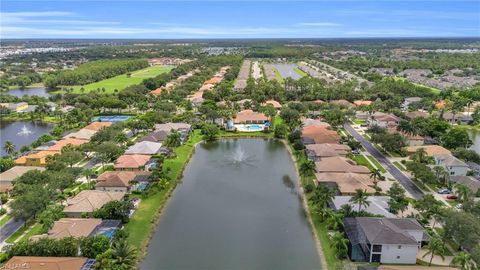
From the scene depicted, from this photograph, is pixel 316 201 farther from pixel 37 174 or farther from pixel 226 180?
pixel 37 174

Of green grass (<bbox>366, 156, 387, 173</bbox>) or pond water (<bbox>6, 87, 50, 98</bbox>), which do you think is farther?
pond water (<bbox>6, 87, 50, 98</bbox>)

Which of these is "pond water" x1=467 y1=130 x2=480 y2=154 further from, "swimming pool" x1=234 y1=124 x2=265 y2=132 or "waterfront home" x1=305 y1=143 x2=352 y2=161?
"swimming pool" x1=234 y1=124 x2=265 y2=132

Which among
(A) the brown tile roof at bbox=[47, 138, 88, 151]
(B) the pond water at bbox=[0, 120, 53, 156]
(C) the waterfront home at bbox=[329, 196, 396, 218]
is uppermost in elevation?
(C) the waterfront home at bbox=[329, 196, 396, 218]

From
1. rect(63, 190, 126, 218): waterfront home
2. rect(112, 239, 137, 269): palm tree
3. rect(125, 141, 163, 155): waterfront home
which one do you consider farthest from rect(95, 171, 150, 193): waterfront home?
rect(112, 239, 137, 269): palm tree

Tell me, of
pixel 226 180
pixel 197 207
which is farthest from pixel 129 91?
pixel 197 207

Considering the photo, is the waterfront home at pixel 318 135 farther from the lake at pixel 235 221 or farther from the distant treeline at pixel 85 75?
the distant treeline at pixel 85 75

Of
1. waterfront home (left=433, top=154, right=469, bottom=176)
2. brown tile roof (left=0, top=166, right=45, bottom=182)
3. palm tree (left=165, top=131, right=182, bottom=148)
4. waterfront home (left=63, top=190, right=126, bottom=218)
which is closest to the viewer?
waterfront home (left=63, top=190, right=126, bottom=218)
